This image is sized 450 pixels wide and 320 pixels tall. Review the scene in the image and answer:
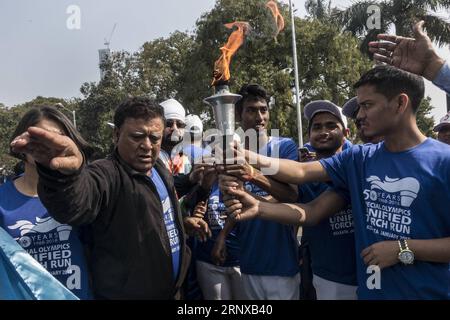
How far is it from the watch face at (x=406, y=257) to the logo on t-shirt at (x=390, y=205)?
0.29ft

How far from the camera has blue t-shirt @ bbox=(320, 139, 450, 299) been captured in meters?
2.23

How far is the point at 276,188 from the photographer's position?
9.45 feet

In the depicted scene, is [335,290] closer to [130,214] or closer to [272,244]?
[272,244]

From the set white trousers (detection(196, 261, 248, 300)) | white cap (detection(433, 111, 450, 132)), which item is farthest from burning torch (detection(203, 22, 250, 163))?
white cap (detection(433, 111, 450, 132))

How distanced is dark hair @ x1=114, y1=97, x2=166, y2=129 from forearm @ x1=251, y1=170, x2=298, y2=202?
659 millimetres

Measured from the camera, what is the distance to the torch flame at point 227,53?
98.3 inches

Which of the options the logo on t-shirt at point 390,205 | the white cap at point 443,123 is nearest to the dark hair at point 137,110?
the logo on t-shirt at point 390,205

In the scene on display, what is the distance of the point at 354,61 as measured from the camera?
1945 centimetres

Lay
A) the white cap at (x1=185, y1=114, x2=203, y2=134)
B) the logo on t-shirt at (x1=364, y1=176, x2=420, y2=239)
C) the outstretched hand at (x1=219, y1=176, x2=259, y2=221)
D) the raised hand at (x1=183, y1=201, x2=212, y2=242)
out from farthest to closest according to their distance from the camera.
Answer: the white cap at (x1=185, y1=114, x2=203, y2=134) → the raised hand at (x1=183, y1=201, x2=212, y2=242) → the outstretched hand at (x1=219, y1=176, x2=259, y2=221) → the logo on t-shirt at (x1=364, y1=176, x2=420, y2=239)

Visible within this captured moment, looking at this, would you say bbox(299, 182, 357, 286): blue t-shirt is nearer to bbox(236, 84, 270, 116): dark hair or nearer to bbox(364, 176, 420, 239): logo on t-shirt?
bbox(364, 176, 420, 239): logo on t-shirt

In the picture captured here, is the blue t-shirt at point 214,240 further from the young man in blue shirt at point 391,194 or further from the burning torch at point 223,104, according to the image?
the burning torch at point 223,104

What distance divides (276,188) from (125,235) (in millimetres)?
986

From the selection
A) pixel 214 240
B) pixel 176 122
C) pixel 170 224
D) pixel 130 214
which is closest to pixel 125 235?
pixel 130 214
